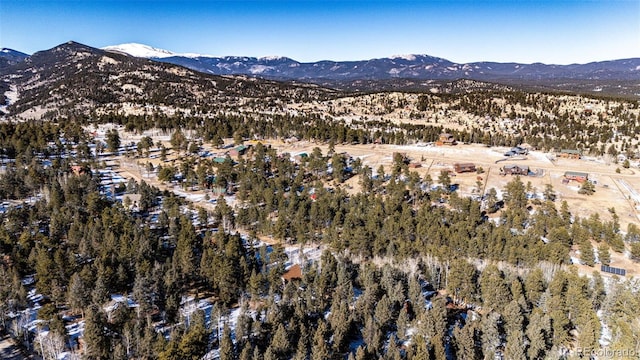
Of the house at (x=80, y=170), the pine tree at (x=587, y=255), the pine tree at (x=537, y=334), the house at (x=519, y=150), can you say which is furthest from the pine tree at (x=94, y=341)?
the house at (x=519, y=150)

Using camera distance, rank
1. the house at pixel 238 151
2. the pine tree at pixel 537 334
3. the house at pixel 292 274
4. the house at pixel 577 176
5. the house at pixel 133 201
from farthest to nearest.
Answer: the house at pixel 238 151 < the house at pixel 577 176 < the house at pixel 133 201 < the house at pixel 292 274 < the pine tree at pixel 537 334

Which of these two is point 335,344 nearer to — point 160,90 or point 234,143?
point 234,143

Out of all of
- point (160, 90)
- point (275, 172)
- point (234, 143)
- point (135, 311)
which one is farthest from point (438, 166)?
point (160, 90)

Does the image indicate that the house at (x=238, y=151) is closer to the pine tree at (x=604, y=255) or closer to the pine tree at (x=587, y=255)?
the pine tree at (x=587, y=255)

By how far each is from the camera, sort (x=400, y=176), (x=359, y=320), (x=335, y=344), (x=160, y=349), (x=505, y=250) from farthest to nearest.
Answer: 1. (x=400, y=176)
2. (x=505, y=250)
3. (x=359, y=320)
4. (x=335, y=344)
5. (x=160, y=349)

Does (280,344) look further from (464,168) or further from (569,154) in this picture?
(569,154)

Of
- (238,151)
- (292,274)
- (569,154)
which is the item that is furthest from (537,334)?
(569,154)

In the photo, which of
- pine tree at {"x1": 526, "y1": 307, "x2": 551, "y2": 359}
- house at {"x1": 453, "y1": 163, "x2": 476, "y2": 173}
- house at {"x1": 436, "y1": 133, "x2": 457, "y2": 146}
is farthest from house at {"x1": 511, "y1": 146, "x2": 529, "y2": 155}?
pine tree at {"x1": 526, "y1": 307, "x2": 551, "y2": 359}
